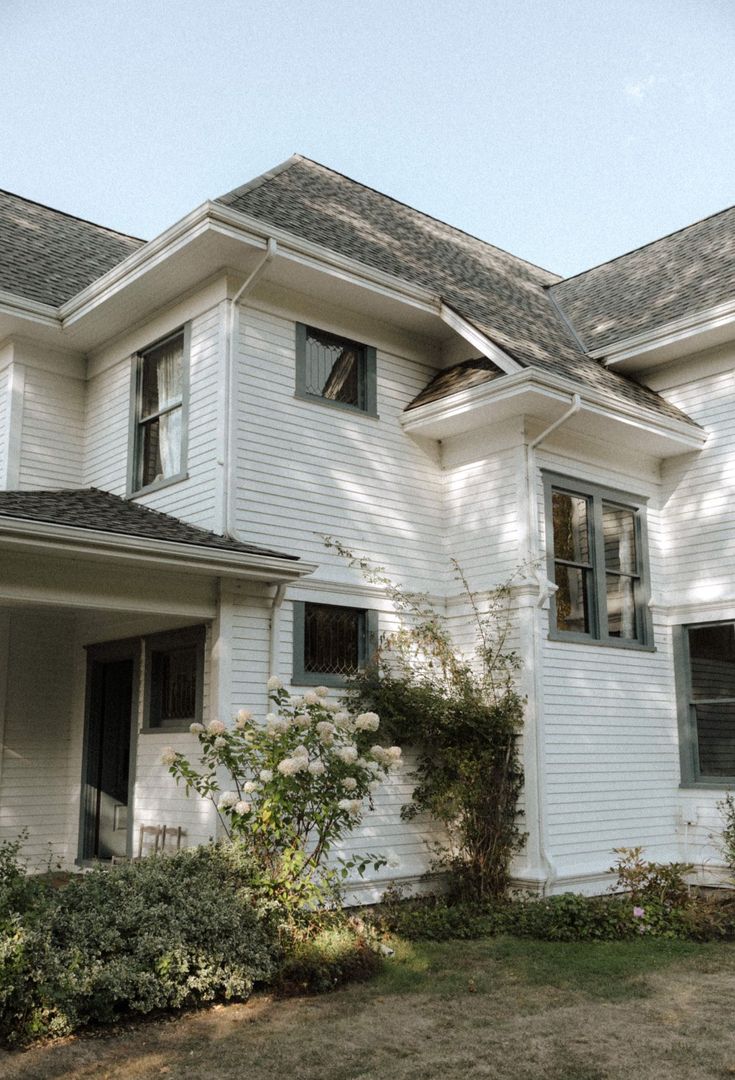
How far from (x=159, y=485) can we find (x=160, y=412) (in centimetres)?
86

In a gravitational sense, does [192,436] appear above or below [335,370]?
below

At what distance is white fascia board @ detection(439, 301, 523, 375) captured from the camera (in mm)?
9938

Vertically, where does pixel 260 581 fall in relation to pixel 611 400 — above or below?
below

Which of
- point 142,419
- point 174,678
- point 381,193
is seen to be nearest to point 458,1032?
point 174,678

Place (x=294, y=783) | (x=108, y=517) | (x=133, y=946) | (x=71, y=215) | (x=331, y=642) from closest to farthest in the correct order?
(x=133, y=946), (x=294, y=783), (x=108, y=517), (x=331, y=642), (x=71, y=215)

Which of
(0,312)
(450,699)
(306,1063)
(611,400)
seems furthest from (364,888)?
(0,312)

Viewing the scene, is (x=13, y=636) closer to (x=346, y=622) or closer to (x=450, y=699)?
(x=346, y=622)

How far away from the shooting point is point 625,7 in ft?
34.3

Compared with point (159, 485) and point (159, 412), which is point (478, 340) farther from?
point (159, 485)

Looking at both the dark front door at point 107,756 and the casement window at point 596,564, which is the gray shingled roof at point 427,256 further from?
the dark front door at point 107,756

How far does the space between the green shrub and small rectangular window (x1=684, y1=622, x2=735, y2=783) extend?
5949 millimetres

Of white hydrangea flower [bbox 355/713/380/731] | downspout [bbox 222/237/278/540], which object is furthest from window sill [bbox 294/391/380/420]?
white hydrangea flower [bbox 355/713/380/731]

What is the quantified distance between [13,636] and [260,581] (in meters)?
3.34

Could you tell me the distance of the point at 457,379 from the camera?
36.1ft
